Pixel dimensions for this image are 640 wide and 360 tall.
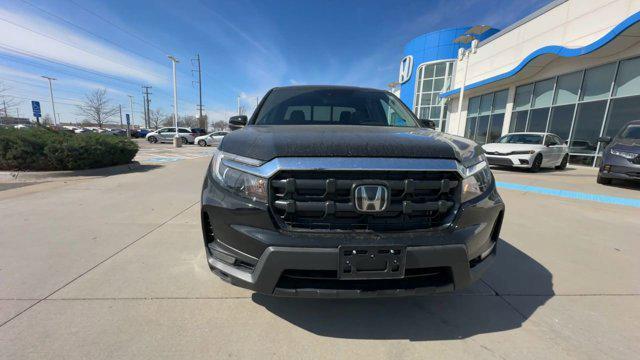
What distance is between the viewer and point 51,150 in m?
7.13

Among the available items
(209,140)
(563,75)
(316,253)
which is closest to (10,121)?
(209,140)

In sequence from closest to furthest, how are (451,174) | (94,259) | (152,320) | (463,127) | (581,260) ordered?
(451,174) < (152,320) < (94,259) < (581,260) < (463,127)

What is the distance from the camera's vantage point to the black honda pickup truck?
1549mm

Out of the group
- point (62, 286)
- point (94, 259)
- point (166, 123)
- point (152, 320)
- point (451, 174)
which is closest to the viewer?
point (451, 174)

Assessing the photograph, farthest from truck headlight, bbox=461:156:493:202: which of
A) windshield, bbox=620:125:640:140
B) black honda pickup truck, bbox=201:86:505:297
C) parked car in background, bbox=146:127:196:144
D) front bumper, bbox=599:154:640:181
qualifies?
parked car in background, bbox=146:127:196:144

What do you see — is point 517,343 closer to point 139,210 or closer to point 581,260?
point 581,260

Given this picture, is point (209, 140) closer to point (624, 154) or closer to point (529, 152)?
point (529, 152)

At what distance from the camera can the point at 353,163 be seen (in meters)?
1.60

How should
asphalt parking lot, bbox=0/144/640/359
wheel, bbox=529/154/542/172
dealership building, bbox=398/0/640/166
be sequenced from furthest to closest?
dealership building, bbox=398/0/640/166, wheel, bbox=529/154/542/172, asphalt parking lot, bbox=0/144/640/359

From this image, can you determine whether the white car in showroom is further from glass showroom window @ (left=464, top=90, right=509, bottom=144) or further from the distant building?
the distant building

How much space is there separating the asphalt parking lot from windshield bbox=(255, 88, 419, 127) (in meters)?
1.61

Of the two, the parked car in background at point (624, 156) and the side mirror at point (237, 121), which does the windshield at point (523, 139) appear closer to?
the parked car in background at point (624, 156)

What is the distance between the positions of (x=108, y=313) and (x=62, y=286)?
67cm

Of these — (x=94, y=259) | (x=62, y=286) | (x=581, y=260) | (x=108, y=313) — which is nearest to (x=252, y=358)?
(x=108, y=313)
